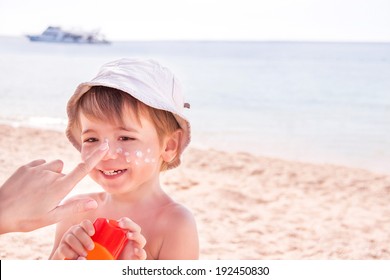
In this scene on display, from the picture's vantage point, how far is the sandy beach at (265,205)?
1636 mm

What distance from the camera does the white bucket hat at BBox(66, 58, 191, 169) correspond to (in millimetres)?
768

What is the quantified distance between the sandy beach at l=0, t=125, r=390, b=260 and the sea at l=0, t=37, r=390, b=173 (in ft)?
0.95

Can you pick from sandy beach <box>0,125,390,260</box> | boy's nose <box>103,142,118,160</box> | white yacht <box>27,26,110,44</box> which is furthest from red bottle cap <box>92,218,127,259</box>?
white yacht <box>27,26,110,44</box>

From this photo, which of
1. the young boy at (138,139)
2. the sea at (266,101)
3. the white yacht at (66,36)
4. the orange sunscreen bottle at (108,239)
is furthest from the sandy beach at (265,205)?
the orange sunscreen bottle at (108,239)

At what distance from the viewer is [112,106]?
772 mm

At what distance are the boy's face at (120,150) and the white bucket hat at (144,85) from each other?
3 centimetres

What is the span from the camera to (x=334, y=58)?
8.36 m

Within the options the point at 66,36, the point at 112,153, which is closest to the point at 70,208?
the point at 112,153

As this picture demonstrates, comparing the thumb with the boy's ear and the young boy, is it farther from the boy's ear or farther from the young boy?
the boy's ear

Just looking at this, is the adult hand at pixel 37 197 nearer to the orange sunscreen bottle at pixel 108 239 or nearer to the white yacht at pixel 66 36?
the orange sunscreen bottle at pixel 108 239

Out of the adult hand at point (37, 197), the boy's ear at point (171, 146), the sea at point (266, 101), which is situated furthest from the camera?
the sea at point (266, 101)

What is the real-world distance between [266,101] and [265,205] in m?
2.84

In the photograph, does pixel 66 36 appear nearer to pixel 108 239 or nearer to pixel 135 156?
pixel 135 156

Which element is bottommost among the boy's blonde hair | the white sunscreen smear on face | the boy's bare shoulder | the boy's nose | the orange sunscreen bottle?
the boy's bare shoulder
